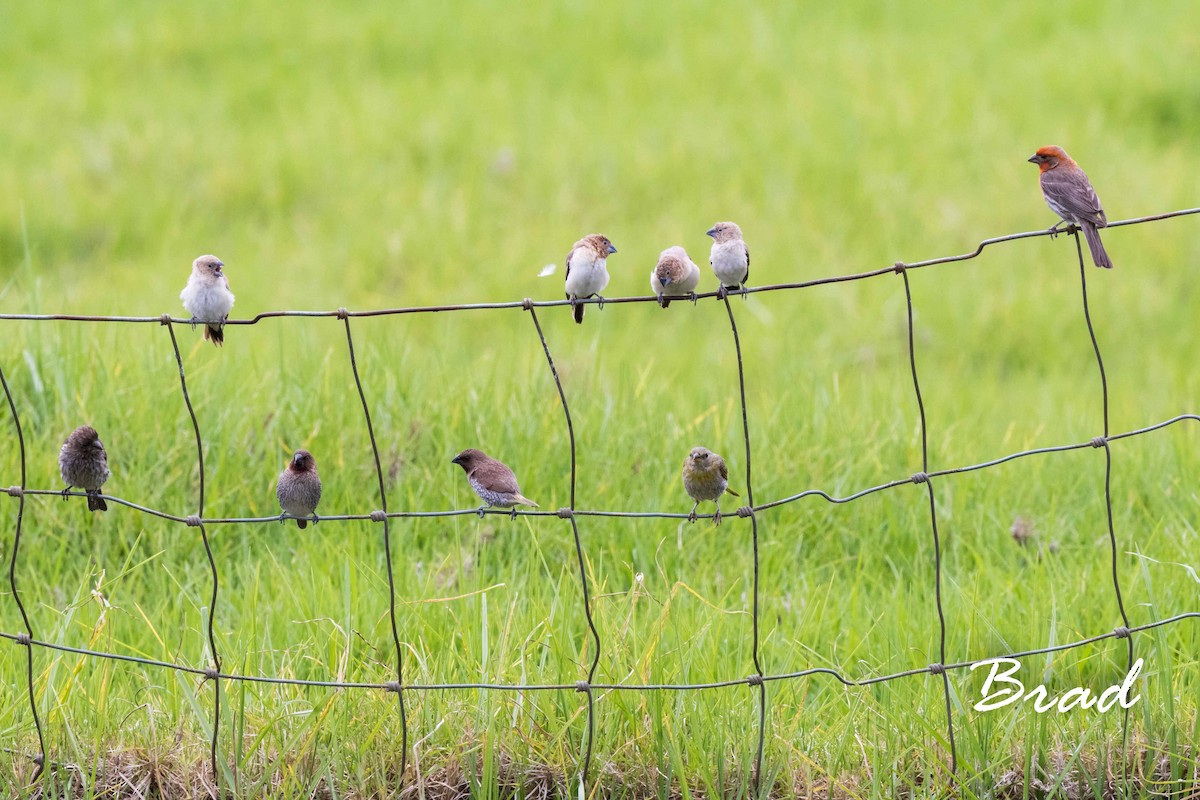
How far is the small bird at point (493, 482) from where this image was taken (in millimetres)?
3744

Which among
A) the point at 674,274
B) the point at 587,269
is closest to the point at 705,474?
the point at 674,274

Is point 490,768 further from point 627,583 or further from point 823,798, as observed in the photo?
point 627,583

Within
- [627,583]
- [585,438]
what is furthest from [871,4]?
[627,583]

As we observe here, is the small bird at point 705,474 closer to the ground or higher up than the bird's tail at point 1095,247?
closer to the ground

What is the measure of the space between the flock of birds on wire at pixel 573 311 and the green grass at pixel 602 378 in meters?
0.29

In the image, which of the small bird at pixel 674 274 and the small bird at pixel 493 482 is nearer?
the small bird at pixel 674 274

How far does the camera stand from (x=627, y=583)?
423cm

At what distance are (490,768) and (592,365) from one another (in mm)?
2699

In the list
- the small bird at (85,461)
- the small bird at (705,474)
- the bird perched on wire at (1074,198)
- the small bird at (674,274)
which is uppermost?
the bird perched on wire at (1074,198)

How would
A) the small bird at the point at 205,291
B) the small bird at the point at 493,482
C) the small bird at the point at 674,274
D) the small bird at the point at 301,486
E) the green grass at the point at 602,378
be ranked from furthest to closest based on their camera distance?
the small bird at the point at 205,291 → the small bird at the point at 493,482 → the small bird at the point at 674,274 → the small bird at the point at 301,486 → the green grass at the point at 602,378

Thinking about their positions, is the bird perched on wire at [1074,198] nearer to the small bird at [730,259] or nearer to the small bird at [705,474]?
the small bird at [730,259]

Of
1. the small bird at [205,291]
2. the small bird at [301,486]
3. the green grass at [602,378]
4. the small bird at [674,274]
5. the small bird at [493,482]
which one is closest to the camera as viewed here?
the green grass at [602,378]

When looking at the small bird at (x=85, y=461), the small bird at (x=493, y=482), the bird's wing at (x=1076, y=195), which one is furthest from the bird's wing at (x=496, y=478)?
the bird's wing at (x=1076, y=195)

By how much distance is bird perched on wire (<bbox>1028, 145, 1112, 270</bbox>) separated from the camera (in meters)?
3.95
